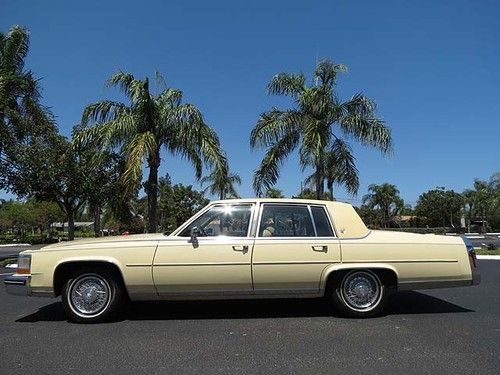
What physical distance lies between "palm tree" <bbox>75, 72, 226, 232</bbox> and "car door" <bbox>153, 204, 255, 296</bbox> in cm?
930

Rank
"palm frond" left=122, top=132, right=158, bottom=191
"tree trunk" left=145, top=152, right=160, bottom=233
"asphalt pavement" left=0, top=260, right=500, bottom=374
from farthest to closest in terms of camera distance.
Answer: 1. "tree trunk" left=145, top=152, right=160, bottom=233
2. "palm frond" left=122, top=132, right=158, bottom=191
3. "asphalt pavement" left=0, top=260, right=500, bottom=374

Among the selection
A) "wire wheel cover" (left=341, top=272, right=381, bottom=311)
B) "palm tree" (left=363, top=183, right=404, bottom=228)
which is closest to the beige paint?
"wire wheel cover" (left=341, top=272, right=381, bottom=311)

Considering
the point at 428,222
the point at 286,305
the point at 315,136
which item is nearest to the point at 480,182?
the point at 428,222

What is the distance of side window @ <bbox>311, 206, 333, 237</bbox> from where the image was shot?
22.5ft

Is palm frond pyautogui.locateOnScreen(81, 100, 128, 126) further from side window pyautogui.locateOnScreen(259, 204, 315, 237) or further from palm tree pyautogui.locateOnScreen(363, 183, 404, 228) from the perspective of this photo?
palm tree pyautogui.locateOnScreen(363, 183, 404, 228)

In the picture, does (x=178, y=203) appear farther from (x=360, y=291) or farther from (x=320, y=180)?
(x=360, y=291)

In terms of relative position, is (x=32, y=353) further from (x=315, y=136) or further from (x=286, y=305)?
(x=315, y=136)

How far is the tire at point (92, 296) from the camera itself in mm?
6652

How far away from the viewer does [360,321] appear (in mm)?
6609

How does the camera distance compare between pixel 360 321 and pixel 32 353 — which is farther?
pixel 360 321

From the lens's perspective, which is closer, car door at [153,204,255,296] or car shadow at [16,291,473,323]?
car door at [153,204,255,296]

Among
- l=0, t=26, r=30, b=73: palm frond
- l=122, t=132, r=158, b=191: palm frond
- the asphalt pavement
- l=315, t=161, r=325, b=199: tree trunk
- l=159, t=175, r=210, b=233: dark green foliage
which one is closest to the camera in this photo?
the asphalt pavement

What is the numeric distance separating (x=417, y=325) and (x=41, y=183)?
1768 centimetres

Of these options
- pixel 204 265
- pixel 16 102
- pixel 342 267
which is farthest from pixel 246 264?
pixel 16 102
